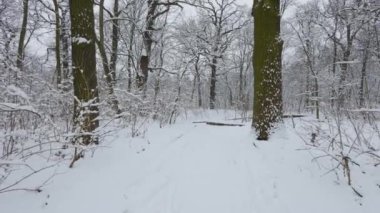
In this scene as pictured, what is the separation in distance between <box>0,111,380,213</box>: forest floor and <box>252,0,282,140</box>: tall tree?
105 centimetres

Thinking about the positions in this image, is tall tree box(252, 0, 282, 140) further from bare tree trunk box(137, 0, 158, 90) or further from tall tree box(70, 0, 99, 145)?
bare tree trunk box(137, 0, 158, 90)

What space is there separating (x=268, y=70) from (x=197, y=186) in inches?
138

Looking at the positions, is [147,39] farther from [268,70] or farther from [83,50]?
[83,50]

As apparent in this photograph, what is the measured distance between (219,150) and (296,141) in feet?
4.90

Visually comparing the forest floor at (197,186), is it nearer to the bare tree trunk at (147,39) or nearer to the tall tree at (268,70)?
the tall tree at (268,70)

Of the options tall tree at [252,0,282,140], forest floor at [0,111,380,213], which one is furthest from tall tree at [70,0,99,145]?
tall tree at [252,0,282,140]

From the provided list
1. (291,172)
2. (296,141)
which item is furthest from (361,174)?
(296,141)

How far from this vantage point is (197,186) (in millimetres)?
3926

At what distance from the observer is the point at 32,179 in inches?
140

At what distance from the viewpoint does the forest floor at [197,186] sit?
313cm

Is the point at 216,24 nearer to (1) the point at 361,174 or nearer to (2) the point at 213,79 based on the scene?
(2) the point at 213,79

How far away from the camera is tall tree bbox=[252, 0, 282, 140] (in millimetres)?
6527

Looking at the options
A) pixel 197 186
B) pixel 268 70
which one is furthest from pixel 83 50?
pixel 268 70

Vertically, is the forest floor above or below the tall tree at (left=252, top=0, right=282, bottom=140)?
below
